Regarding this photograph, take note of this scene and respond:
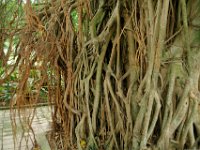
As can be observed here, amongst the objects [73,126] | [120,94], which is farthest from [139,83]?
[73,126]

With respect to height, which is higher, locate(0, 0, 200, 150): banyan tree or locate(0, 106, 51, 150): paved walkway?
locate(0, 0, 200, 150): banyan tree

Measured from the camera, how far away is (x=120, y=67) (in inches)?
65.4

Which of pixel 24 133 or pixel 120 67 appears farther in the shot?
pixel 24 133

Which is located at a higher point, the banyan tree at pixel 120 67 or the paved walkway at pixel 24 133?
the banyan tree at pixel 120 67

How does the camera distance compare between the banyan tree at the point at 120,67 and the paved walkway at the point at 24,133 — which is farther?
the paved walkway at the point at 24,133

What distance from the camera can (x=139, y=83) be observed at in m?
1.57

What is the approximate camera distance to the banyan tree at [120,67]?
1.46 m

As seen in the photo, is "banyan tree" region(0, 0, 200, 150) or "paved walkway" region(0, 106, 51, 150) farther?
"paved walkway" region(0, 106, 51, 150)

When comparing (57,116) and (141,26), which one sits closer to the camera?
(141,26)

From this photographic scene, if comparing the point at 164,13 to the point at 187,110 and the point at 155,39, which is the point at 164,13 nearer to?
the point at 155,39

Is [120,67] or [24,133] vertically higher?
[120,67]

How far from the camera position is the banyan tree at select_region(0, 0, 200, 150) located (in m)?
1.46

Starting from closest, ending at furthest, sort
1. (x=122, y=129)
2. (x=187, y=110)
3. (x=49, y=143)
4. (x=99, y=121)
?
(x=187, y=110) < (x=122, y=129) < (x=99, y=121) < (x=49, y=143)

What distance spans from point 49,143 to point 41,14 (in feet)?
3.10
